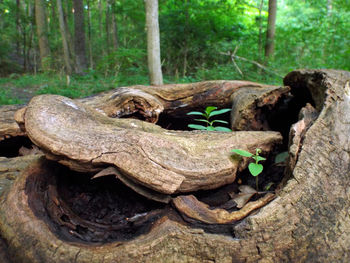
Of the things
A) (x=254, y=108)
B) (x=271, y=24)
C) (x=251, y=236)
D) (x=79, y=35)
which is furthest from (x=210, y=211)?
(x=79, y=35)

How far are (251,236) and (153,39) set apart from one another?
3.88 metres

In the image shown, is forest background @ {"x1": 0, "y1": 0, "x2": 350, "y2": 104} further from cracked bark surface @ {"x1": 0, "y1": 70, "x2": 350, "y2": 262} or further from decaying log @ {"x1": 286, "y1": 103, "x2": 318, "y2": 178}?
cracked bark surface @ {"x1": 0, "y1": 70, "x2": 350, "y2": 262}

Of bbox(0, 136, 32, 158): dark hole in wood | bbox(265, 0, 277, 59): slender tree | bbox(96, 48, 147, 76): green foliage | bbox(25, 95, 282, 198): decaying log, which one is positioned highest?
bbox(265, 0, 277, 59): slender tree

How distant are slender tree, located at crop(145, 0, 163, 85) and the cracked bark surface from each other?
3.58 meters

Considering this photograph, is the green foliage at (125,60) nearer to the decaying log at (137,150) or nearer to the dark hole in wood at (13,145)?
the dark hole in wood at (13,145)

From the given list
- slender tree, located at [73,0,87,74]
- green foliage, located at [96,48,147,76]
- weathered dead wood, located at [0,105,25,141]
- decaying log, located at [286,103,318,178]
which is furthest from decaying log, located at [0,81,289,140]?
slender tree, located at [73,0,87,74]

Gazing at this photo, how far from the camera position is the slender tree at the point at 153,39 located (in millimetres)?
4004

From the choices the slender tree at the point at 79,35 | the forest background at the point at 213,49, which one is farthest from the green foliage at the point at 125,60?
the slender tree at the point at 79,35

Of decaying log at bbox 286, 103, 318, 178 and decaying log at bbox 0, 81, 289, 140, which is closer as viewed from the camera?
decaying log at bbox 286, 103, 318, 178

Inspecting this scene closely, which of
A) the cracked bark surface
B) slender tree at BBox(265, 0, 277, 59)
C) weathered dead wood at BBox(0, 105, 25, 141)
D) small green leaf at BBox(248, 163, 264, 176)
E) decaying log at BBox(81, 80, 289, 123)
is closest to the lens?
the cracked bark surface

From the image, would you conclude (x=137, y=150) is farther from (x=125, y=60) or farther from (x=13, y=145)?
(x=125, y=60)

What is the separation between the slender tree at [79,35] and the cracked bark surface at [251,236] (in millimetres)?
9301

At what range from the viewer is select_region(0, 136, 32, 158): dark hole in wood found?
2.27 meters

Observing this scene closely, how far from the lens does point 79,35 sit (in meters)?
9.87
